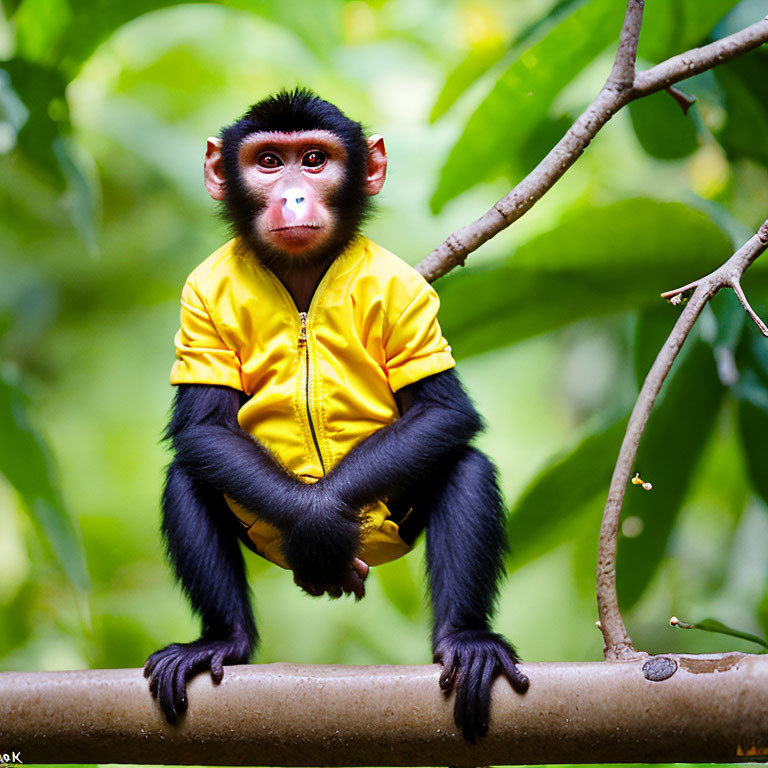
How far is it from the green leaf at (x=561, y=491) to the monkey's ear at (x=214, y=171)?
5.23 feet

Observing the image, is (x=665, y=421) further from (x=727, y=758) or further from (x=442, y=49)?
(x=442, y=49)

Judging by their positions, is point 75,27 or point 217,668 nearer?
point 217,668

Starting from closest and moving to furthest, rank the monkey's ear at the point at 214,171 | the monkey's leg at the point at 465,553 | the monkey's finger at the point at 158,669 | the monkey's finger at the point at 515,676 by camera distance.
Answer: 1. the monkey's finger at the point at 515,676
2. the monkey's finger at the point at 158,669
3. the monkey's leg at the point at 465,553
4. the monkey's ear at the point at 214,171

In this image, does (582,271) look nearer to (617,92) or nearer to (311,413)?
(617,92)

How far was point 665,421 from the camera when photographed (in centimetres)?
368

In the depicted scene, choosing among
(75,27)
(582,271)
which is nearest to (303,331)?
(582,271)

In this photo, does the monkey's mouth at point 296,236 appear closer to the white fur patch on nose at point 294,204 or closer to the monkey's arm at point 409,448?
the white fur patch on nose at point 294,204

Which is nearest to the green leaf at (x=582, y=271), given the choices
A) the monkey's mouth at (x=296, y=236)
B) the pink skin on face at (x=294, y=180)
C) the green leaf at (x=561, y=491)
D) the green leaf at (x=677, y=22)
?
the green leaf at (x=561, y=491)

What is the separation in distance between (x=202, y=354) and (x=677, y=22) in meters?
2.17

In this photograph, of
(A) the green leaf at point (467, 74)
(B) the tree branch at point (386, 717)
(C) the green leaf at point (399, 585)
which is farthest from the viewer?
(C) the green leaf at point (399, 585)

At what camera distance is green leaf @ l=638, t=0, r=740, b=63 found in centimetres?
350

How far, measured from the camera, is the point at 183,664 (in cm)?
232

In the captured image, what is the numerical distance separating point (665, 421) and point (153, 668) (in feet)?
7.08

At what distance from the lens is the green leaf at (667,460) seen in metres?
3.66
